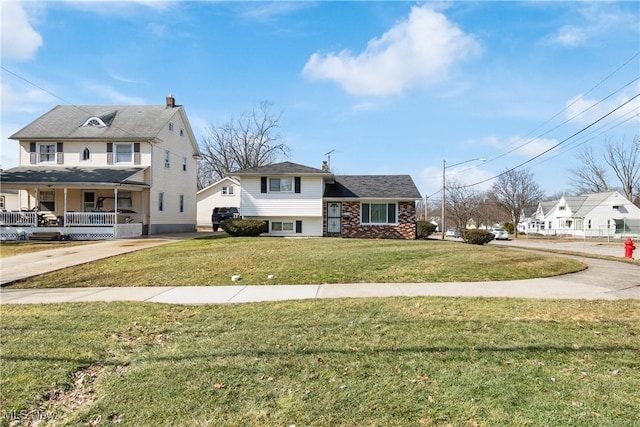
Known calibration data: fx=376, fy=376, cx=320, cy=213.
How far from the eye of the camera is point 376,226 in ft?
75.5

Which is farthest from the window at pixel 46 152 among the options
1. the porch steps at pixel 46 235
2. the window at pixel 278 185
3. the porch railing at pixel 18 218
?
the window at pixel 278 185

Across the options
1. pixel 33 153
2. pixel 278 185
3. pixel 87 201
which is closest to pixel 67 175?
pixel 87 201

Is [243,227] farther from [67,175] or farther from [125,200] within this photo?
[67,175]

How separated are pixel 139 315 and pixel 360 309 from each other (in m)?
3.59

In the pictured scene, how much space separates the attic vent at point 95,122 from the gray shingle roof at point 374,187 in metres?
15.6

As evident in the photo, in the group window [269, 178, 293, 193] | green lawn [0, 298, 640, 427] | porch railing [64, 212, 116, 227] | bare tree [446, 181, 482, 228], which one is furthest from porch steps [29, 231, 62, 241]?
bare tree [446, 181, 482, 228]

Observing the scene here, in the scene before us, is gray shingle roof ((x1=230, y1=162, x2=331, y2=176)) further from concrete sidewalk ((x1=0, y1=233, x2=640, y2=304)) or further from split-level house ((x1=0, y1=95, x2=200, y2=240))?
concrete sidewalk ((x1=0, y1=233, x2=640, y2=304))

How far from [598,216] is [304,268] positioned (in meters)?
56.3

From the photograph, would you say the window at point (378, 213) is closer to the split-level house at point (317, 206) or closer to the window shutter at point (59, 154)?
the split-level house at point (317, 206)

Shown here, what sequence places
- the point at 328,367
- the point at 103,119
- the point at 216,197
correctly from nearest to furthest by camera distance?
the point at 328,367 < the point at 103,119 < the point at 216,197

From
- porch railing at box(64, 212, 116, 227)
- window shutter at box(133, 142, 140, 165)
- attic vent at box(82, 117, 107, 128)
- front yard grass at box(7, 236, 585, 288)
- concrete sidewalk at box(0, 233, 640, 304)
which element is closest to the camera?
concrete sidewalk at box(0, 233, 640, 304)

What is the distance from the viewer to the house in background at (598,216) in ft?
164

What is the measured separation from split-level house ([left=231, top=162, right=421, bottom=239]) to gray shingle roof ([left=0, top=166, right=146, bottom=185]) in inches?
269

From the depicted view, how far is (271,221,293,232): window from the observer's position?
23266 mm
